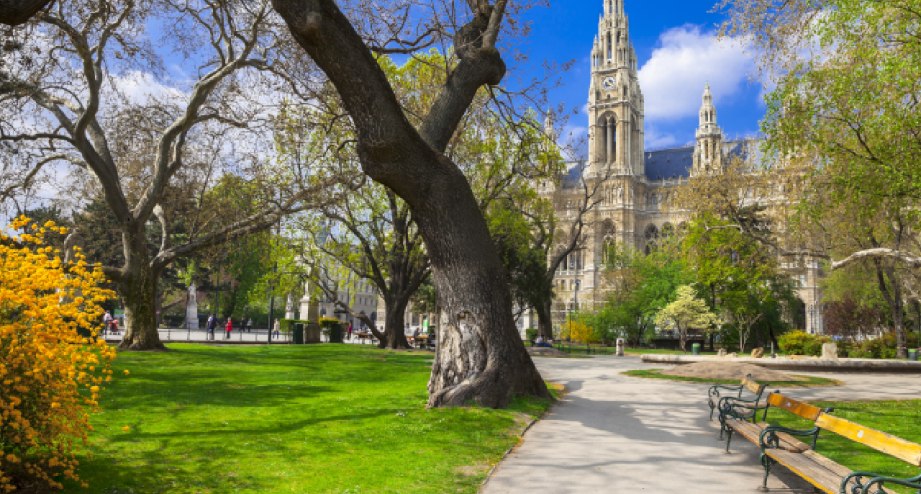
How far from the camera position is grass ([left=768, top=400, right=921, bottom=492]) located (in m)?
7.40

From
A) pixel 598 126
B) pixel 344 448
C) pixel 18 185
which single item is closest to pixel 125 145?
pixel 18 185

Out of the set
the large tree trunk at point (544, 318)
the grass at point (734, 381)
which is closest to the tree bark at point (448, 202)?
the grass at point (734, 381)

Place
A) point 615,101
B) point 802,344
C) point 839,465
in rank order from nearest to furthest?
point 839,465, point 802,344, point 615,101

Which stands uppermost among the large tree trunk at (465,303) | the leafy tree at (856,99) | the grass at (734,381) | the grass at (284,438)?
the leafy tree at (856,99)

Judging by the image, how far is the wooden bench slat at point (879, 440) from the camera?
429cm

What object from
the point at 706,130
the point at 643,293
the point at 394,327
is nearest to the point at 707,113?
the point at 706,130

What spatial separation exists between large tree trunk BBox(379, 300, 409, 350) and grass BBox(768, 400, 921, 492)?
20.4 m

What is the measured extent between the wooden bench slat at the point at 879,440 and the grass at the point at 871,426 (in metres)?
1.88

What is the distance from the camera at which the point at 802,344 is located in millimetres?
31781

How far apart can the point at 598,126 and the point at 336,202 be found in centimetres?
8088

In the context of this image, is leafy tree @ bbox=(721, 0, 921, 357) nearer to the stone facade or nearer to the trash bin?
the trash bin

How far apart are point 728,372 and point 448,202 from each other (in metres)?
12.1

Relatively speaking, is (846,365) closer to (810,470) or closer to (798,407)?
(798,407)

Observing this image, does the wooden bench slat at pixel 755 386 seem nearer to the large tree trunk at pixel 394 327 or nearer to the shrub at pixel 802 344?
→ the large tree trunk at pixel 394 327
